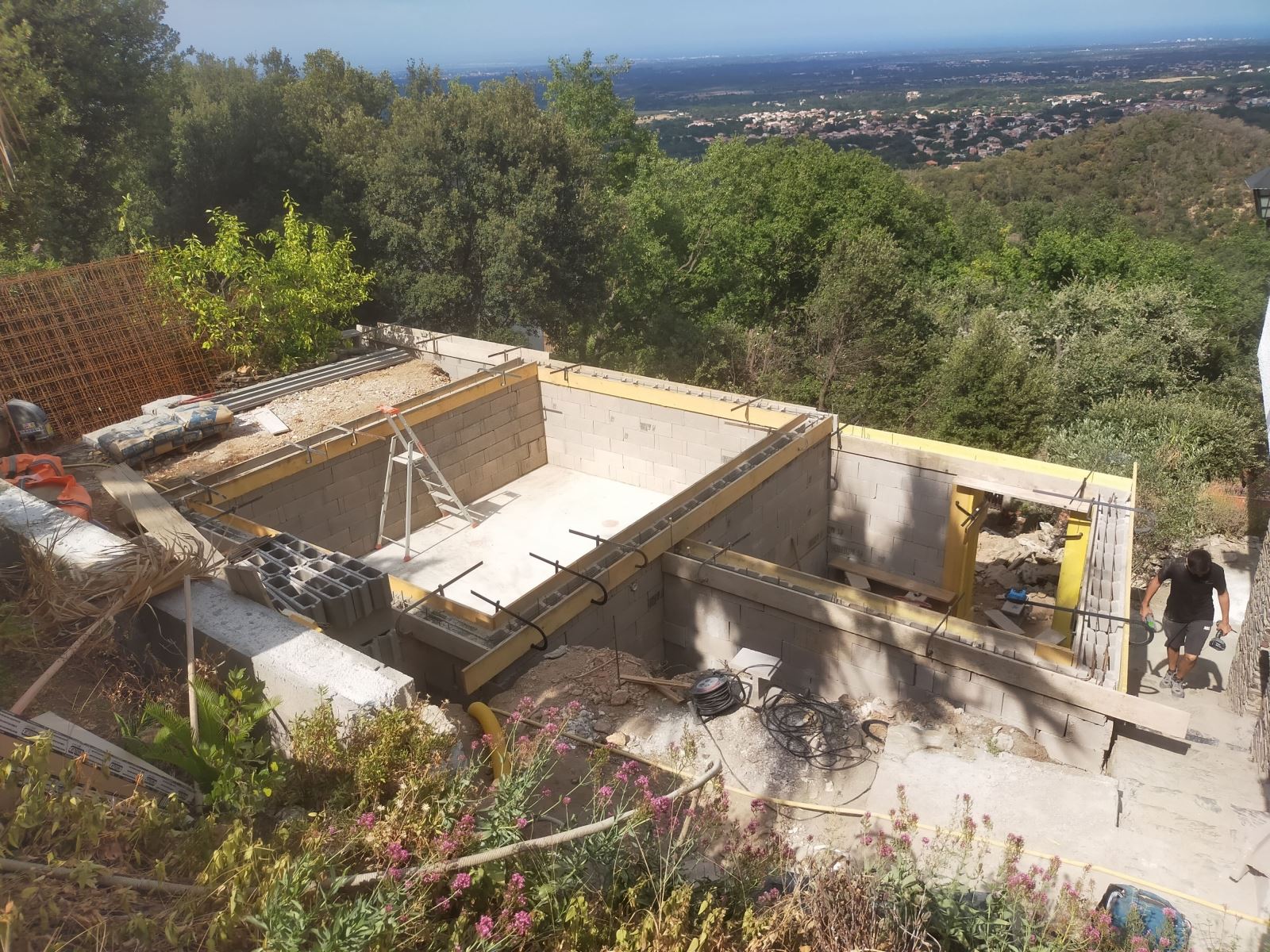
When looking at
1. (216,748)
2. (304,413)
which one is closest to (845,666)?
(216,748)

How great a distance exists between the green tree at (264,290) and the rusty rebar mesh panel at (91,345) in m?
0.53

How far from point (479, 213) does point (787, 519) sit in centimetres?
1160

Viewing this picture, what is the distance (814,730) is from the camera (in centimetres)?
680

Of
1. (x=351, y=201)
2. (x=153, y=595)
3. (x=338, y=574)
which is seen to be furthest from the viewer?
(x=351, y=201)

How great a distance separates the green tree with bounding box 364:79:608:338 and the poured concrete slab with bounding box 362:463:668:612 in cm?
611

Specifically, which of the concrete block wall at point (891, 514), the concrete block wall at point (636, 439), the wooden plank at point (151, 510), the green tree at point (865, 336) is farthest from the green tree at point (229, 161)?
the concrete block wall at point (891, 514)

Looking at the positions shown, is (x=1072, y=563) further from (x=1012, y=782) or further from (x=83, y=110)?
(x=83, y=110)

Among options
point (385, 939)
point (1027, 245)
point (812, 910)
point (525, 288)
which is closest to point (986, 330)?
point (525, 288)

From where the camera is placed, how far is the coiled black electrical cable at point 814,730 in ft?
21.5

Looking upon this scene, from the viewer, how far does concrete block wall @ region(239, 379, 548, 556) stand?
→ 455 inches

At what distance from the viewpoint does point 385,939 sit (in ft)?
10.3

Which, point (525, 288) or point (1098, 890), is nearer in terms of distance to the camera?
point (1098, 890)

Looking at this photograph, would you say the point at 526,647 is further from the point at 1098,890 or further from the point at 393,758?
the point at 1098,890

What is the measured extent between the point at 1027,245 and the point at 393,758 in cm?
4654
